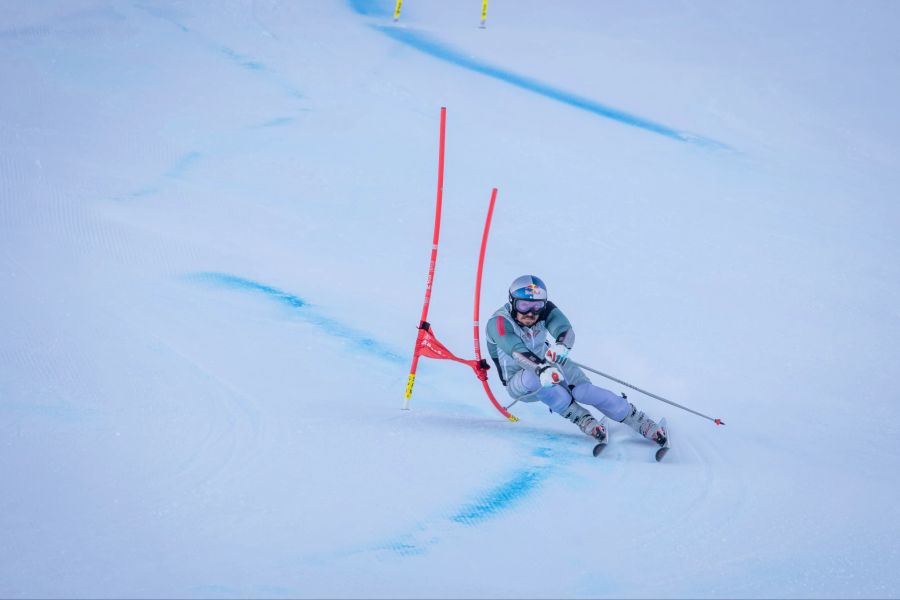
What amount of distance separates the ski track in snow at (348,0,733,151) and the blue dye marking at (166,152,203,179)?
3.59m

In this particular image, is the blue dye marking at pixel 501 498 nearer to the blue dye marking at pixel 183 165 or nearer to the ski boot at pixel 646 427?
the ski boot at pixel 646 427

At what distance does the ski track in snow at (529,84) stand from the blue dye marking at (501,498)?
599 centimetres

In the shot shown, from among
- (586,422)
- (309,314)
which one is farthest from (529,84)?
(586,422)

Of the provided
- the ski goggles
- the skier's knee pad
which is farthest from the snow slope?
the ski goggles

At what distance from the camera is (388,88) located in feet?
32.7

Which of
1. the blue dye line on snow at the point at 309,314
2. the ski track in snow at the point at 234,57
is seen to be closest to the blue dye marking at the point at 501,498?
the blue dye line on snow at the point at 309,314

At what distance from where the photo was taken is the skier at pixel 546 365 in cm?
502

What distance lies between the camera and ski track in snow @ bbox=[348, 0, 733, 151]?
970 centimetres

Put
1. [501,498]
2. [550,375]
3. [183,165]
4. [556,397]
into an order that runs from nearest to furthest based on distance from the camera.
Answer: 1. [501,498]
2. [550,375]
3. [556,397]
4. [183,165]

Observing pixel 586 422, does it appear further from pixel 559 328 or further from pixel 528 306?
pixel 528 306

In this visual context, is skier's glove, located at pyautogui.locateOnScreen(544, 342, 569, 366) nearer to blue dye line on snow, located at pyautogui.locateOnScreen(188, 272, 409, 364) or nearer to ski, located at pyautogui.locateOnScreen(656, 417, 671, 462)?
ski, located at pyautogui.locateOnScreen(656, 417, 671, 462)

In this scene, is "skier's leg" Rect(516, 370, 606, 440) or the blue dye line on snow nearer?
"skier's leg" Rect(516, 370, 606, 440)

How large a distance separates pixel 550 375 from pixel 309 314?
88.4 inches

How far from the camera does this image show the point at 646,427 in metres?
5.07
